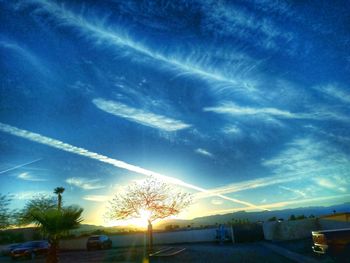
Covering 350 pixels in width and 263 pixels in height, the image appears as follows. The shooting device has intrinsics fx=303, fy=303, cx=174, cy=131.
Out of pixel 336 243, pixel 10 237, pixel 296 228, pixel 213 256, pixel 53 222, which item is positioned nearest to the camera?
pixel 336 243

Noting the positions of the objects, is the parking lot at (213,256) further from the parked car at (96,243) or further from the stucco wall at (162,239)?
the stucco wall at (162,239)

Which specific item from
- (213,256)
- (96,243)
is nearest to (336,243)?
(213,256)

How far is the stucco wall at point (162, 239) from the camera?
3291cm

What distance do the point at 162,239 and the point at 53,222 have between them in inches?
984

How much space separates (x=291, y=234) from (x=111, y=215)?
18320mm

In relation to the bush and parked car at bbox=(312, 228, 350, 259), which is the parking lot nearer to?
parked car at bbox=(312, 228, 350, 259)

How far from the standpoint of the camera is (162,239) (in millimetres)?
35469

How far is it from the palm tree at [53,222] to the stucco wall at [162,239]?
72.6 feet

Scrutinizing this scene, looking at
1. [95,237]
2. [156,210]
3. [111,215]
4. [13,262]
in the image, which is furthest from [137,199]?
[13,262]

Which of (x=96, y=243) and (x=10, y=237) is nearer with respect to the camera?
(x=96, y=243)

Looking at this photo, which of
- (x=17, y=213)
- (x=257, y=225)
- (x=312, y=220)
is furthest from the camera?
(x=17, y=213)

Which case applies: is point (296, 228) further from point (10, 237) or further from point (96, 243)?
point (10, 237)

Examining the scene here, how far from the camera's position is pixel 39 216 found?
484 inches

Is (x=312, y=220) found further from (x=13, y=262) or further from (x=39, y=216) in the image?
(x=13, y=262)
